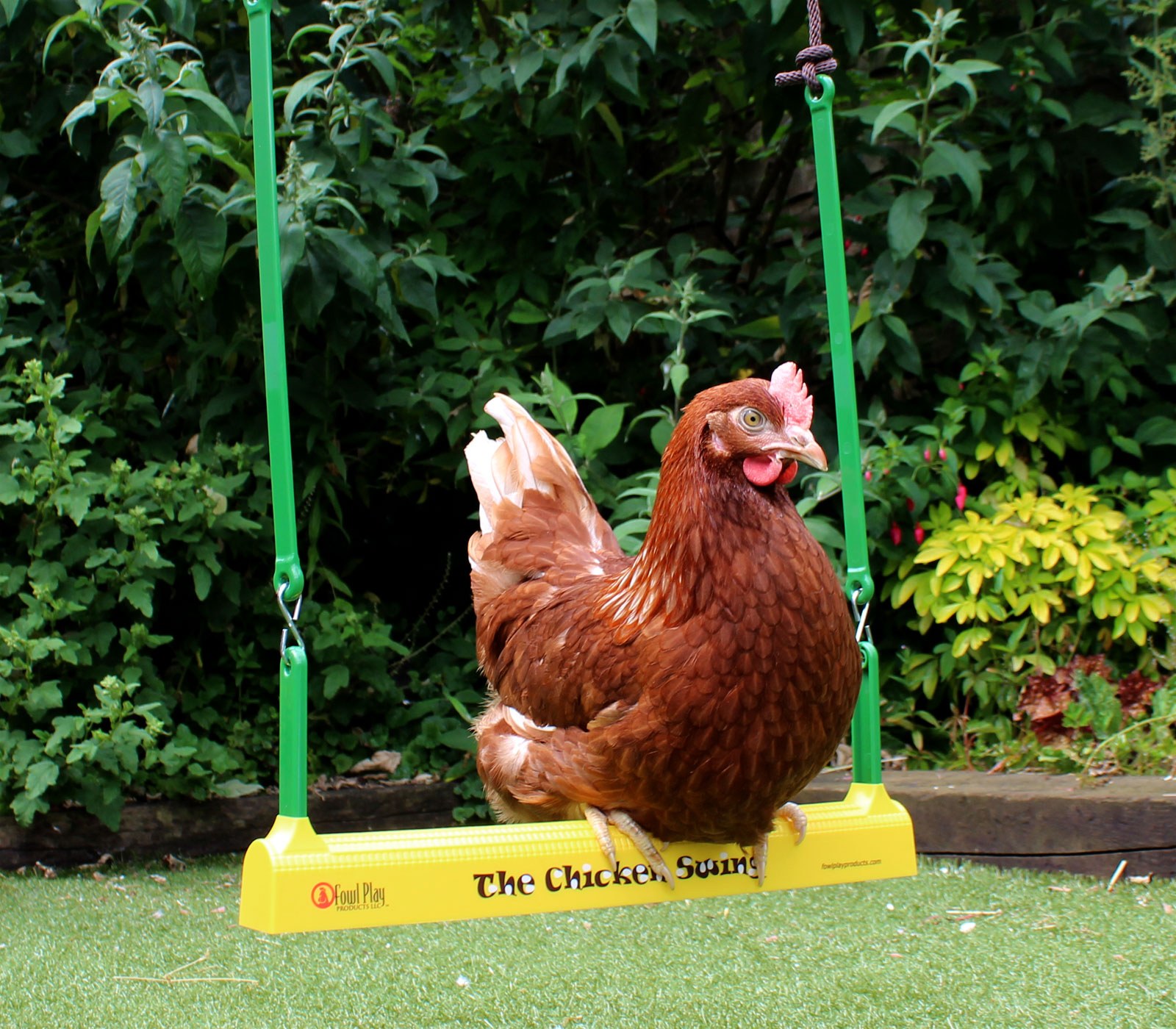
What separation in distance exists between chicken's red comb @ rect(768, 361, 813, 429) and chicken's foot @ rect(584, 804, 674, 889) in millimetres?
662

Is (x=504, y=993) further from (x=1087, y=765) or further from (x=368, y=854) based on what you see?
(x=1087, y=765)

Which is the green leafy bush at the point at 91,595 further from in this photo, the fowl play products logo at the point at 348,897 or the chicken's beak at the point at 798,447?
the chicken's beak at the point at 798,447

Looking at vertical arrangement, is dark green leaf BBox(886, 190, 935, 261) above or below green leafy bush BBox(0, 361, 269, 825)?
above

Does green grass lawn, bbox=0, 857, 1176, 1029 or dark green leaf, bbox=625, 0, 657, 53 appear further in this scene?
dark green leaf, bbox=625, 0, 657, 53

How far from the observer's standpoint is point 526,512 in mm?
2354

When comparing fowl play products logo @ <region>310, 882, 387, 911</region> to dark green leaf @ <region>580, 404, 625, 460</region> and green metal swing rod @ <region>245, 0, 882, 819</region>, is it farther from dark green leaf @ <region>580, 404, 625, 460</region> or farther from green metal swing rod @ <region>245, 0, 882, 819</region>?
dark green leaf @ <region>580, 404, 625, 460</region>

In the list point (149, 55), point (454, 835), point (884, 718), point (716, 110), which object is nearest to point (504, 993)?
point (454, 835)

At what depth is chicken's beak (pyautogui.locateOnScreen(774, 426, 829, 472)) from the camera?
154 centimetres

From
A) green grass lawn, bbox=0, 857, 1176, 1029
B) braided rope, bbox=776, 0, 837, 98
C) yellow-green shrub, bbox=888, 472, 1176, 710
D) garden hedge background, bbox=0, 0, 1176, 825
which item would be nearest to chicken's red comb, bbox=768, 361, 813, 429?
braided rope, bbox=776, 0, 837, 98

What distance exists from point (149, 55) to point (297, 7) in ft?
2.93

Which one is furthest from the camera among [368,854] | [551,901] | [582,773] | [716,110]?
[716,110]

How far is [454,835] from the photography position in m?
1.44

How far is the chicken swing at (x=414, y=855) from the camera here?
4.50ft

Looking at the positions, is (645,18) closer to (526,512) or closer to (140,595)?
(526,512)
